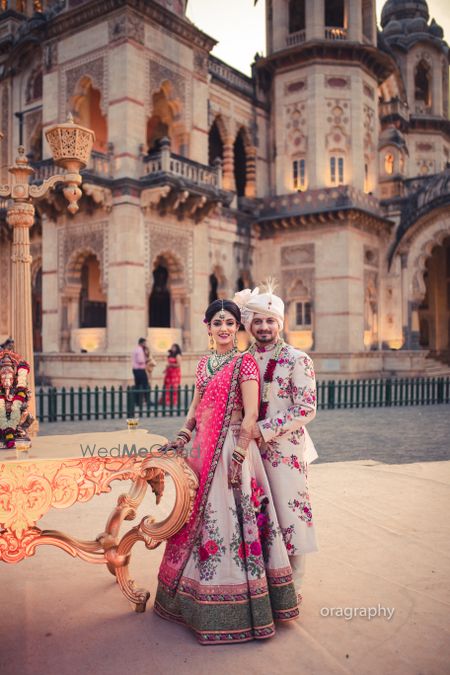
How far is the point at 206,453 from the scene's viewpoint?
3250 millimetres

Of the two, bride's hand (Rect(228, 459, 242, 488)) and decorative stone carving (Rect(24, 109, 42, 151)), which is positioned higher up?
decorative stone carving (Rect(24, 109, 42, 151))

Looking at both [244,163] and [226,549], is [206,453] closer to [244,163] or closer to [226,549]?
[226,549]

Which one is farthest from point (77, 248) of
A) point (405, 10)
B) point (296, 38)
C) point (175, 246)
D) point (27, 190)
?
point (405, 10)

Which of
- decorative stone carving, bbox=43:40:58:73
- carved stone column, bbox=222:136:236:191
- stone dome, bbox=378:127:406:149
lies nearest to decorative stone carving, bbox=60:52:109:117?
decorative stone carving, bbox=43:40:58:73

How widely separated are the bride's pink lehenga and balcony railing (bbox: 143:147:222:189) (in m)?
13.7

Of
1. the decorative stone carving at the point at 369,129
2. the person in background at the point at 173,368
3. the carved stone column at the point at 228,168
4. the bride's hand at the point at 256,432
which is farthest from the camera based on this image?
the decorative stone carving at the point at 369,129

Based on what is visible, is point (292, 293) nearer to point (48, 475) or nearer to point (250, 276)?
point (250, 276)

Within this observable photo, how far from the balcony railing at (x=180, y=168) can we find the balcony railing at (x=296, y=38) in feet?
21.8

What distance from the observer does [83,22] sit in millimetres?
16906

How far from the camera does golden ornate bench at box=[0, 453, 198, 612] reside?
10.5ft

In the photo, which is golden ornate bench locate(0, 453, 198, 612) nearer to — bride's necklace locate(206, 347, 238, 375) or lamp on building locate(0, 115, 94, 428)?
bride's necklace locate(206, 347, 238, 375)

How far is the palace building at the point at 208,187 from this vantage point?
54.0ft

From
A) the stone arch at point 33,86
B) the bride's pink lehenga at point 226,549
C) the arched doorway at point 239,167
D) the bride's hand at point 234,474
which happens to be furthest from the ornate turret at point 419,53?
the bride's hand at point 234,474

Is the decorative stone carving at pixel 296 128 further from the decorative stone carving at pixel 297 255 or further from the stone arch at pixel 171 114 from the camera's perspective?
the stone arch at pixel 171 114
